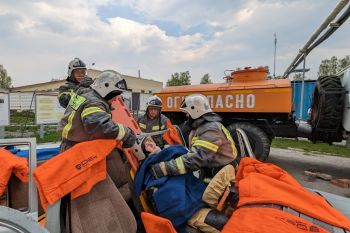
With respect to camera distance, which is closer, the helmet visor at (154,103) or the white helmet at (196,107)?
the white helmet at (196,107)

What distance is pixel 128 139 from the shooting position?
222cm

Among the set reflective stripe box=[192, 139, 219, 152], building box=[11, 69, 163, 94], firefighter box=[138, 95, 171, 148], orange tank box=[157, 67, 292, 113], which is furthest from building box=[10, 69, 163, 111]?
reflective stripe box=[192, 139, 219, 152]

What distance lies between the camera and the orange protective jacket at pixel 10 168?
7.42ft

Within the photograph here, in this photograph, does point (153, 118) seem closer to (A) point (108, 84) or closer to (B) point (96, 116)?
(A) point (108, 84)

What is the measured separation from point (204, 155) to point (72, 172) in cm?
123

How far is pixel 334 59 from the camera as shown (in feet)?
84.9

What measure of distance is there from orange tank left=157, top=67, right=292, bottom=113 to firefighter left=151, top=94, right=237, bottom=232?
12.3 feet

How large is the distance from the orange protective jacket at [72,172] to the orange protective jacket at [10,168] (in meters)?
0.75

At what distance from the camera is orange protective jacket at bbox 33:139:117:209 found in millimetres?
1650

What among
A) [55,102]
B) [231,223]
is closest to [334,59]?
[55,102]

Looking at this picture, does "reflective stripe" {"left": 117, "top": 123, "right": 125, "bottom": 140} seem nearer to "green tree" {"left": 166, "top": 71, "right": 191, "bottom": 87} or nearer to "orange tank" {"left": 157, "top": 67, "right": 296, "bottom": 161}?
"orange tank" {"left": 157, "top": 67, "right": 296, "bottom": 161}

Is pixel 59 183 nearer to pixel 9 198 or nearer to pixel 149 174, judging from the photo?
pixel 149 174

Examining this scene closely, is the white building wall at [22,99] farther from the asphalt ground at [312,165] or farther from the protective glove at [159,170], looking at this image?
the protective glove at [159,170]

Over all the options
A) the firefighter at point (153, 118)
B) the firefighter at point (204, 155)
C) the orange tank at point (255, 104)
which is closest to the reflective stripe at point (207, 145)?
the firefighter at point (204, 155)
